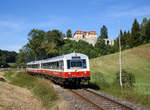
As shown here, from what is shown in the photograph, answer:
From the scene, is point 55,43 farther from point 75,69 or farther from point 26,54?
point 75,69

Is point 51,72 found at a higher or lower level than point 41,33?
lower

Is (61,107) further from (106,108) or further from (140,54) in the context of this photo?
(140,54)

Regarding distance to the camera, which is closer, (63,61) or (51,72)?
(63,61)

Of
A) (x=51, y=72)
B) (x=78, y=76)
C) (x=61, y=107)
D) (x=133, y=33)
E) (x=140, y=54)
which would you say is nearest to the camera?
(x=61, y=107)

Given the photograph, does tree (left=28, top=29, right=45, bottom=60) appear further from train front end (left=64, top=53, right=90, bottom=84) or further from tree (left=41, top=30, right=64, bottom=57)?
train front end (left=64, top=53, right=90, bottom=84)

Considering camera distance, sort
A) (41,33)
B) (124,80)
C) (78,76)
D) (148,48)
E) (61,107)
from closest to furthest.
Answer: (61,107)
(78,76)
(124,80)
(148,48)
(41,33)

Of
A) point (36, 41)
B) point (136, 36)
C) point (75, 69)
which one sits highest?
point (136, 36)

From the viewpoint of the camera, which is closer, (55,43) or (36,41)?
(36,41)

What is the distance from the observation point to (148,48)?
62.6 metres

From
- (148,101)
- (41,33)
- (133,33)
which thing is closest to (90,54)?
(133,33)

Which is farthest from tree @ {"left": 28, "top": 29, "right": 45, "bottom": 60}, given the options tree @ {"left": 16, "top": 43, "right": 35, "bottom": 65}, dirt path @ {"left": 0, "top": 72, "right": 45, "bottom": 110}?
dirt path @ {"left": 0, "top": 72, "right": 45, "bottom": 110}

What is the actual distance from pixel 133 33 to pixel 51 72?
2855 inches

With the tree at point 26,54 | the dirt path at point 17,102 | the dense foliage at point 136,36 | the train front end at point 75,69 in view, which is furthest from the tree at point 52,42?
the dirt path at point 17,102

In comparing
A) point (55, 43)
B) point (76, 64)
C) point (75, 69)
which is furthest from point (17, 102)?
point (55, 43)
